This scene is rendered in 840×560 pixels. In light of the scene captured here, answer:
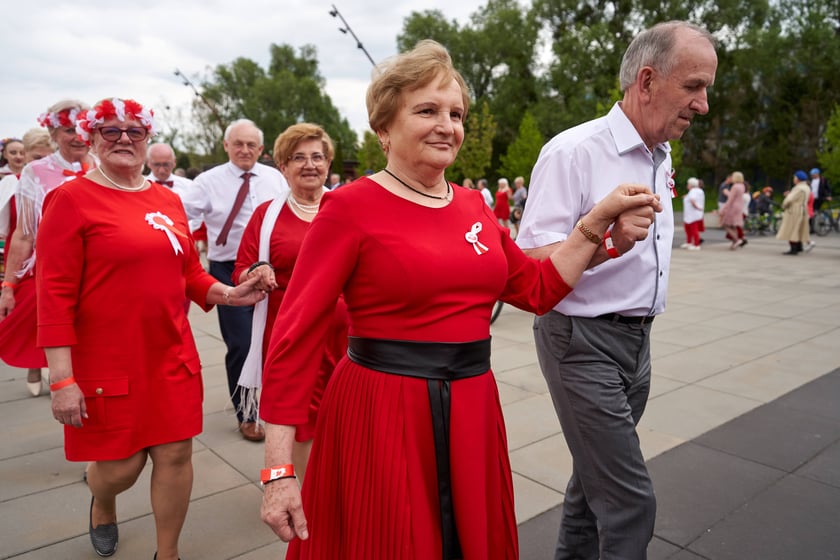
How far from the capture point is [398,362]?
1795mm

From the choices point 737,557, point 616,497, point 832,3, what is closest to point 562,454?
point 737,557

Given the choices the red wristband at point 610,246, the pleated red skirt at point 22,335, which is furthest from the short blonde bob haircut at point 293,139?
the red wristband at point 610,246

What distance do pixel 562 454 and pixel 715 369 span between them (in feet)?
8.74

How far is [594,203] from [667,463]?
7.95 feet

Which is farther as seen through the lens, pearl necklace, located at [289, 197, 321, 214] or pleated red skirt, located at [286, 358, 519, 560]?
pearl necklace, located at [289, 197, 321, 214]

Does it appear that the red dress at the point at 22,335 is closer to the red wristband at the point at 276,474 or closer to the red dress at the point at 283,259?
the red dress at the point at 283,259

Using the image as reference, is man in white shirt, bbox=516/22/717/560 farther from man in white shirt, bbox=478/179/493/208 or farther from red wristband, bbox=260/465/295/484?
man in white shirt, bbox=478/179/493/208

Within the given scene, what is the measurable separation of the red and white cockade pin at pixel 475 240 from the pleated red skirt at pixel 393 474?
37cm

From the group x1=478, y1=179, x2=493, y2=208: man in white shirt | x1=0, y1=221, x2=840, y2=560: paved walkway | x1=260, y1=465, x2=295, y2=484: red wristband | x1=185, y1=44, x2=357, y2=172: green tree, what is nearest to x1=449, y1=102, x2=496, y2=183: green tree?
x1=478, y1=179, x2=493, y2=208: man in white shirt

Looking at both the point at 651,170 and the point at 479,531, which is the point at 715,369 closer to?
the point at 651,170

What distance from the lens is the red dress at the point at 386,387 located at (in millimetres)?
1740

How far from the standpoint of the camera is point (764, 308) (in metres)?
9.13

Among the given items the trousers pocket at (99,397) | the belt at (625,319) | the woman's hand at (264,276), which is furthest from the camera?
the woman's hand at (264,276)

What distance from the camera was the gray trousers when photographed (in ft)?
7.29
